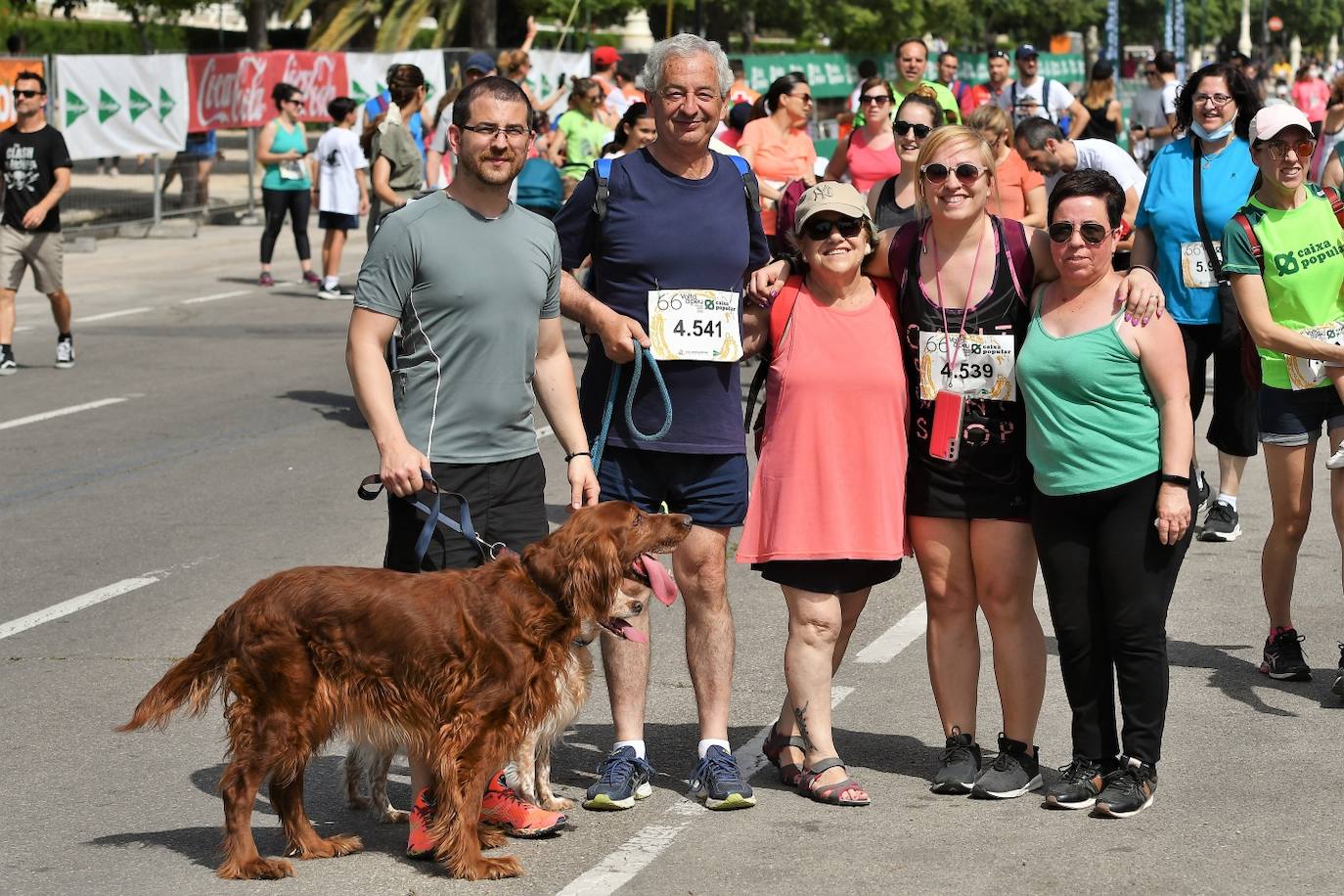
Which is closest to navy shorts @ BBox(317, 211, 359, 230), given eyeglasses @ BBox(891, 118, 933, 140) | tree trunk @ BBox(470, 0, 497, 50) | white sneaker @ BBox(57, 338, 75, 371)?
white sneaker @ BBox(57, 338, 75, 371)

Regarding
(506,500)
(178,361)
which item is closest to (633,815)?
(506,500)

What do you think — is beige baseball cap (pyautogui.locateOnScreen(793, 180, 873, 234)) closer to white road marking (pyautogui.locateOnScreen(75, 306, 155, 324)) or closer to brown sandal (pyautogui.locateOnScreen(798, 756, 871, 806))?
brown sandal (pyautogui.locateOnScreen(798, 756, 871, 806))

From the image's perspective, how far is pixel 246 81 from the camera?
2673 centimetres

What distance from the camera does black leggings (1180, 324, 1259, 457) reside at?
8422mm

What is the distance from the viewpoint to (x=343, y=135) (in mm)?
19375

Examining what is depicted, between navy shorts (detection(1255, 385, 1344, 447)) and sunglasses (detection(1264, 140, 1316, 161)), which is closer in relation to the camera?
sunglasses (detection(1264, 140, 1316, 161))

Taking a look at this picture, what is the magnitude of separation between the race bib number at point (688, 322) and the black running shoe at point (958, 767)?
4.64 feet

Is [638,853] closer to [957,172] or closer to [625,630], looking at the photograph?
[625,630]

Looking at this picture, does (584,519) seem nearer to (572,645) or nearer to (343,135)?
(572,645)

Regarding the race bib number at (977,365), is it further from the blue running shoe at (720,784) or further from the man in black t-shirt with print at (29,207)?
the man in black t-shirt with print at (29,207)

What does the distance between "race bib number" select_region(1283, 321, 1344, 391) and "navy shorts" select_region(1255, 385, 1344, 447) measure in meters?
0.04

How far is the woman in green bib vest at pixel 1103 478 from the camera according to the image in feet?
17.2

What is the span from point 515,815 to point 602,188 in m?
1.85

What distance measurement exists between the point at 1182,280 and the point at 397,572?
4.69 metres
